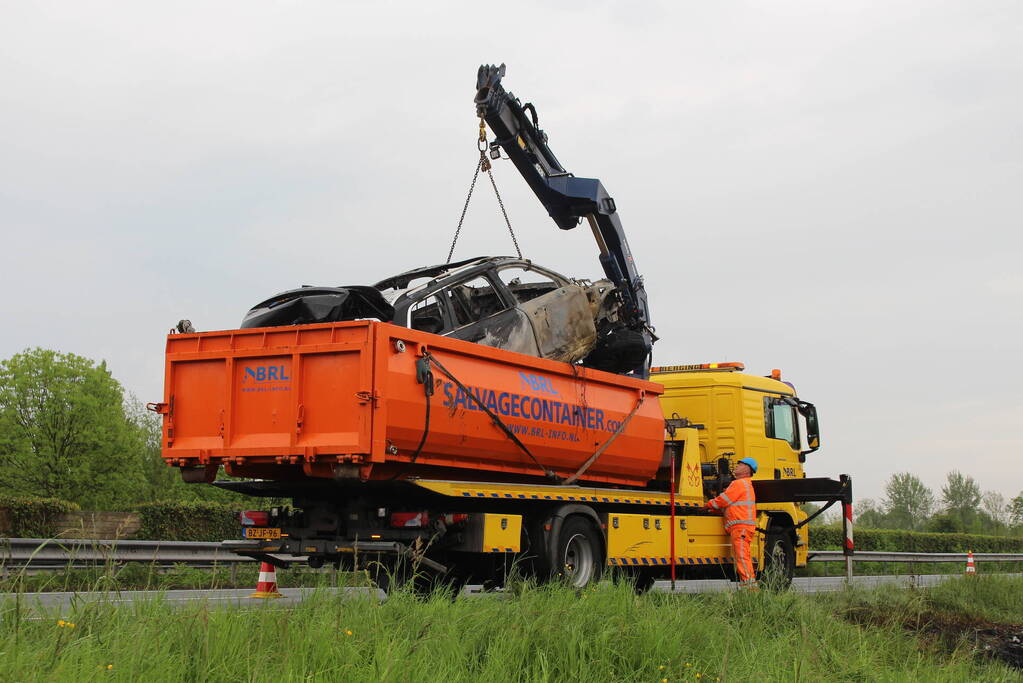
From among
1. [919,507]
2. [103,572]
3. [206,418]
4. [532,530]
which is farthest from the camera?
[919,507]

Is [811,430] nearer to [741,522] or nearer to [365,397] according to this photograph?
[741,522]

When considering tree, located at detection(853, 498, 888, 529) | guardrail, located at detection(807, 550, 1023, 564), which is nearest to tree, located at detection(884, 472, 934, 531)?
tree, located at detection(853, 498, 888, 529)

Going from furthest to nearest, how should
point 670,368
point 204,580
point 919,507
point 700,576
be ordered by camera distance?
point 919,507 → point 670,368 → point 204,580 → point 700,576

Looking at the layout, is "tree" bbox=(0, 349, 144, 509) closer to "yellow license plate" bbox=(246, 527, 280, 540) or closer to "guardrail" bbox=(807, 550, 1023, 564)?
"guardrail" bbox=(807, 550, 1023, 564)

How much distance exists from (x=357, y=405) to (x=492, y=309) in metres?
2.83

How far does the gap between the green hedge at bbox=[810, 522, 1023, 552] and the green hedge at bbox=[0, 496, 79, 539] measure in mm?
20320

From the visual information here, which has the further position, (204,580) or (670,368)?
(670,368)

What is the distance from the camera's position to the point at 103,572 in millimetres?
5789

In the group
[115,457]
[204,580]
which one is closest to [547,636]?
[204,580]

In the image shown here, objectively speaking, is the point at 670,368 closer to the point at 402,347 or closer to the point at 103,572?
the point at 402,347

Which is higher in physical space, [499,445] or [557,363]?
[557,363]

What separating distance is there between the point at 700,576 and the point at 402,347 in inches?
233

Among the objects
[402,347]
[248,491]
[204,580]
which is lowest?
[204,580]

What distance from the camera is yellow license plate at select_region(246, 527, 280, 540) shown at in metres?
10.1
